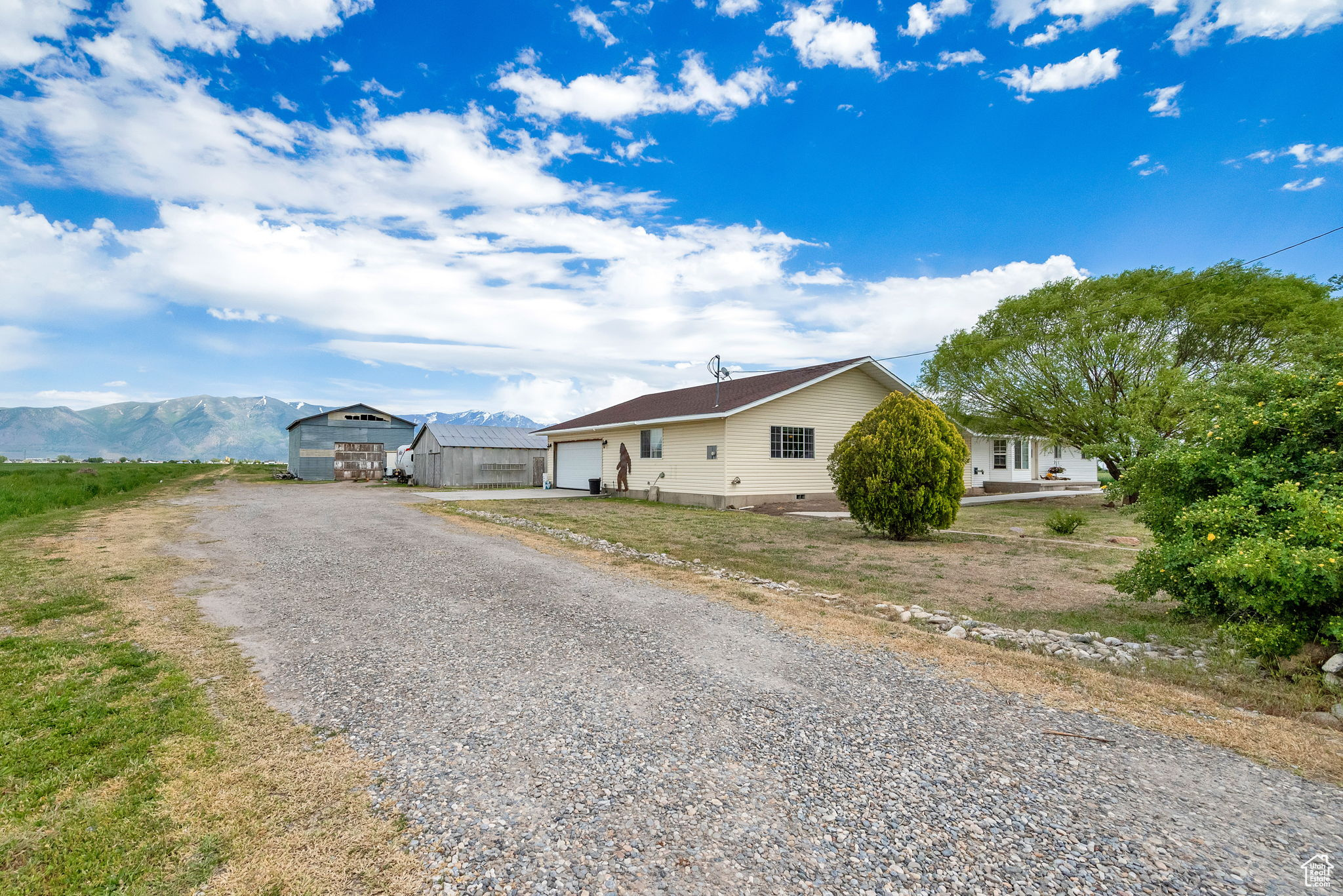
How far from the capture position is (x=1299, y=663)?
4191 millimetres

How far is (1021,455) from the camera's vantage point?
27969mm

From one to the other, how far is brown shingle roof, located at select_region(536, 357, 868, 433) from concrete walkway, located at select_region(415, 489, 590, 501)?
2.84 meters

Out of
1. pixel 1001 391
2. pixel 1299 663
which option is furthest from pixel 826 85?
pixel 1299 663

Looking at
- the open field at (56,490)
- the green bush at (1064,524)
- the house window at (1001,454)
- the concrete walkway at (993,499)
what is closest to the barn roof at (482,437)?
the open field at (56,490)

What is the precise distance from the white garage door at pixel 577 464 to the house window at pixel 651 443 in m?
3.16

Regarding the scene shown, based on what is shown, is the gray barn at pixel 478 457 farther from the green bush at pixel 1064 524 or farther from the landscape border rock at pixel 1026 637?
the landscape border rock at pixel 1026 637

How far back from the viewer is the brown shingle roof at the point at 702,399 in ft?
62.8

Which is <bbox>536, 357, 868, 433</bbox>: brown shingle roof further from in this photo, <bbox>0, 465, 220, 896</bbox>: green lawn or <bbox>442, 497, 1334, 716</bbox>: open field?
<bbox>0, 465, 220, 896</bbox>: green lawn

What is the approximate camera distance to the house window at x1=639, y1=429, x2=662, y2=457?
21.1 m

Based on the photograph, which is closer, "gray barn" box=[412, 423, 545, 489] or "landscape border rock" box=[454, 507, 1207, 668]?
"landscape border rock" box=[454, 507, 1207, 668]

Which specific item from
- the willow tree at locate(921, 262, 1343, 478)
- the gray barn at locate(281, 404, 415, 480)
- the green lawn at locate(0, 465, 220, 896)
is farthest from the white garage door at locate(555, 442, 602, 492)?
the green lawn at locate(0, 465, 220, 896)

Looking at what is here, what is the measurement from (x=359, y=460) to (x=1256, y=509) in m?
42.4

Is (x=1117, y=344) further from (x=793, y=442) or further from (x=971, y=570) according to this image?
(x=971, y=570)

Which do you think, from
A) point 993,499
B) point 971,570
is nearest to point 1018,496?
point 993,499
